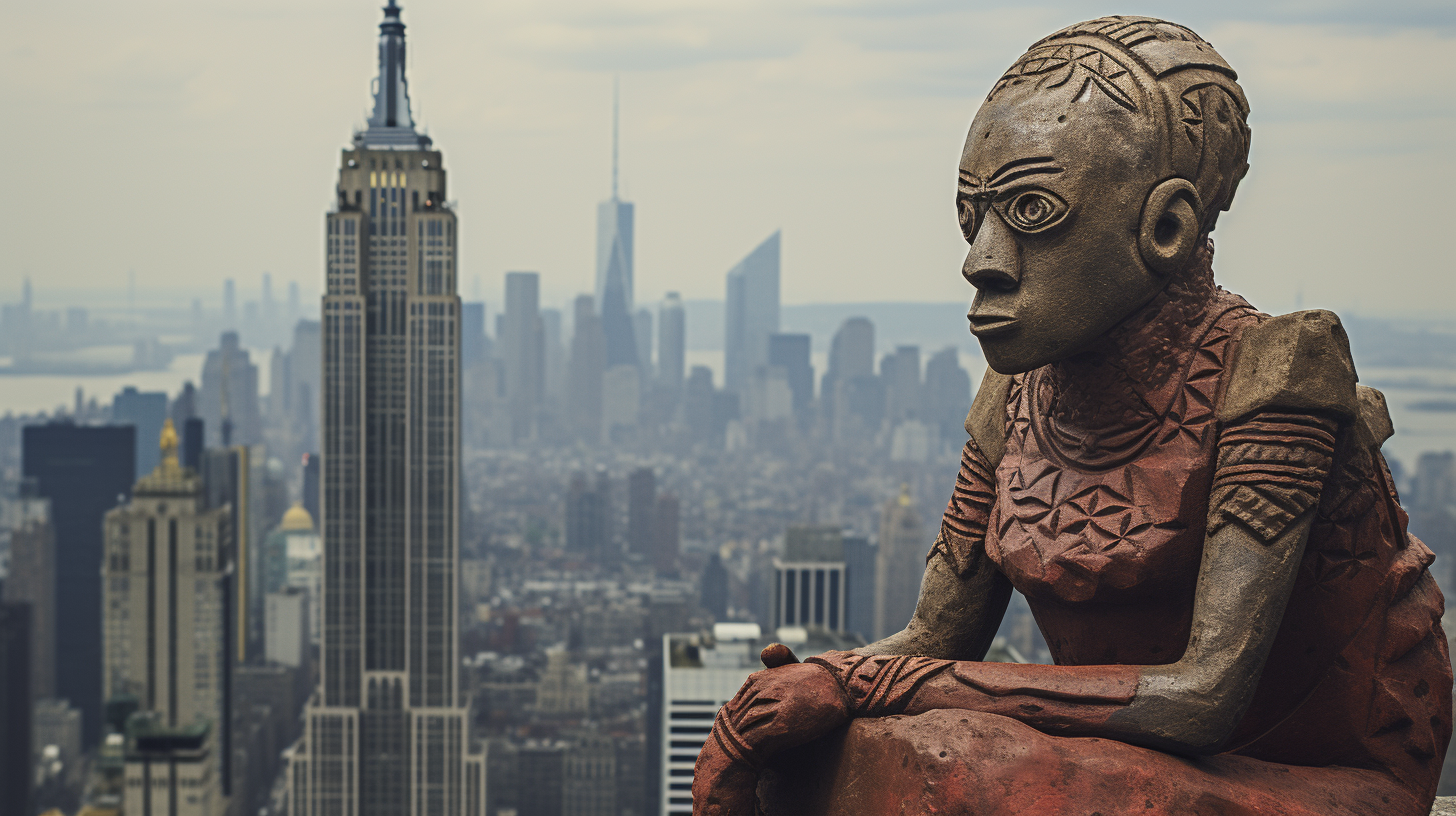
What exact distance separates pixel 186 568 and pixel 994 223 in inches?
2240

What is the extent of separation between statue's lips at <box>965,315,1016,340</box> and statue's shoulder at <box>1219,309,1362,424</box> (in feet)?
1.78

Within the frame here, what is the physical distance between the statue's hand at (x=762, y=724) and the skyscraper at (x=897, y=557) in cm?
5190

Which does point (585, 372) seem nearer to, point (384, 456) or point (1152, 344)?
point (384, 456)

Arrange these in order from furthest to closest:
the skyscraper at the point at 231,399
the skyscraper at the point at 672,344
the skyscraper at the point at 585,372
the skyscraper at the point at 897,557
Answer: the skyscraper at the point at 585,372
the skyscraper at the point at 231,399
the skyscraper at the point at 672,344
the skyscraper at the point at 897,557

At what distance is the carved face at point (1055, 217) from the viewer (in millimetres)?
3688

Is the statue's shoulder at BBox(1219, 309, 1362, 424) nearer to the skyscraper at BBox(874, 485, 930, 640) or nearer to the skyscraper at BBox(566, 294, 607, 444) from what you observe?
the skyscraper at BBox(874, 485, 930, 640)

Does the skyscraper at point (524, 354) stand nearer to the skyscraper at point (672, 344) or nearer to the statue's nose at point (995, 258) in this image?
the skyscraper at point (672, 344)

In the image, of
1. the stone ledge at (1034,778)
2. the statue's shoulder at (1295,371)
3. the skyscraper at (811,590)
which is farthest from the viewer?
the skyscraper at (811,590)

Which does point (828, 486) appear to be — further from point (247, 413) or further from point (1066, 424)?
point (1066, 424)

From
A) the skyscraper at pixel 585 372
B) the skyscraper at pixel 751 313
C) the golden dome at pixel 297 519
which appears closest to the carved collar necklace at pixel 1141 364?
the skyscraper at pixel 751 313

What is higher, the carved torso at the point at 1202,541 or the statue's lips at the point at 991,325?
the statue's lips at the point at 991,325

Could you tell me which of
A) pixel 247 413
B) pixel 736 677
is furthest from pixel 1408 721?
pixel 247 413

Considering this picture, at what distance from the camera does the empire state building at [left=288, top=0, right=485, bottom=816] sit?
4984cm

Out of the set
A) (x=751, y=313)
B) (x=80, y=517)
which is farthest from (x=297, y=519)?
(x=751, y=313)
